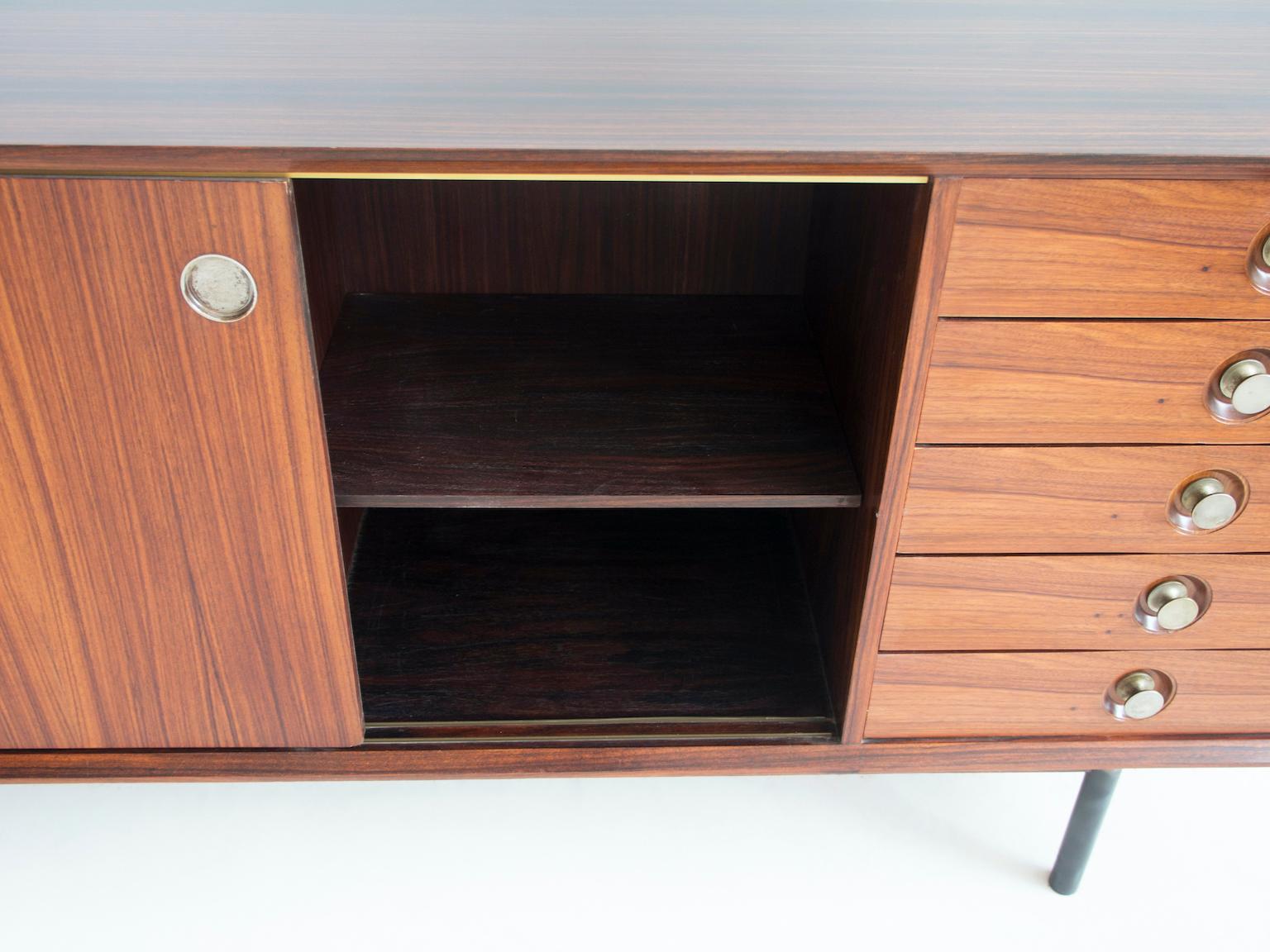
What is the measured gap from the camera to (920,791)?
3.12 ft

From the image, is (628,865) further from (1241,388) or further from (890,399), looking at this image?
(1241,388)

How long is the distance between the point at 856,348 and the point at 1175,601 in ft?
0.79

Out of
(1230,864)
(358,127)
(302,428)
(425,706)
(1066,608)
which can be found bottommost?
(1230,864)

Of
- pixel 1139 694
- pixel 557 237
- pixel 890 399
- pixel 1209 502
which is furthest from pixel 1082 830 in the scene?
pixel 557 237

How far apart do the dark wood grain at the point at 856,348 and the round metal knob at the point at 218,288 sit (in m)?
0.33

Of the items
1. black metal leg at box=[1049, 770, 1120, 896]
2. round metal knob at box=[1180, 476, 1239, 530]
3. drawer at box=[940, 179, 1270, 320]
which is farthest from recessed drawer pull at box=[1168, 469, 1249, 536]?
black metal leg at box=[1049, 770, 1120, 896]

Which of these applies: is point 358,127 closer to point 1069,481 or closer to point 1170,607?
point 1069,481

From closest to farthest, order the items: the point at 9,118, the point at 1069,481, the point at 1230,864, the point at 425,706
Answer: the point at 9,118 → the point at 1069,481 → the point at 425,706 → the point at 1230,864

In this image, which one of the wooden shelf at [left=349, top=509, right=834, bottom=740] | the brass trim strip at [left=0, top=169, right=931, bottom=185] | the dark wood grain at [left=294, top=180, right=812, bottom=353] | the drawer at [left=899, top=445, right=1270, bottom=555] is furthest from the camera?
the dark wood grain at [left=294, top=180, right=812, bottom=353]

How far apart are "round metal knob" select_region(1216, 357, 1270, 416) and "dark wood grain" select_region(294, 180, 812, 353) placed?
0.37 meters

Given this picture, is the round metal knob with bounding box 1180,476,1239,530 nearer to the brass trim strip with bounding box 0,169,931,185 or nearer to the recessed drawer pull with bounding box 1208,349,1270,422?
the recessed drawer pull with bounding box 1208,349,1270,422

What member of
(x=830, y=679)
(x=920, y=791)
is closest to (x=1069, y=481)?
(x=830, y=679)

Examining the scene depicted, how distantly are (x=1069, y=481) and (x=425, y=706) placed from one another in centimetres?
43

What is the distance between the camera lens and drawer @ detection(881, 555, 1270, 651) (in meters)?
0.71
